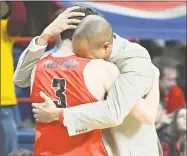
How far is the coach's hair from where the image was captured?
4.32m

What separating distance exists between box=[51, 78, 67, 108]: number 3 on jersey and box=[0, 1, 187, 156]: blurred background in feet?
5.59

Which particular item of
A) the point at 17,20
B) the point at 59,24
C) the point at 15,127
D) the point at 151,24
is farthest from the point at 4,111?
the point at 59,24

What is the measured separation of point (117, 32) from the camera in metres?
3.86

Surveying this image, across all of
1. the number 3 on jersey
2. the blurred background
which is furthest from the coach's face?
the blurred background

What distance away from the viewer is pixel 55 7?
3807 mm

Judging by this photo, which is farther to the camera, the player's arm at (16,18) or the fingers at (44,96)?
the player's arm at (16,18)

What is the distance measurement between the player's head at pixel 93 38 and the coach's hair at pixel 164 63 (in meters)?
2.35

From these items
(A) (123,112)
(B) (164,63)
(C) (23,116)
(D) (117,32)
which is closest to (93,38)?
(A) (123,112)

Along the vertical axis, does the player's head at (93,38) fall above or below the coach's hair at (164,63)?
above

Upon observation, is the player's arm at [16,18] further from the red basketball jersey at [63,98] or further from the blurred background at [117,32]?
the red basketball jersey at [63,98]

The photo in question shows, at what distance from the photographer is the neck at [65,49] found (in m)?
1.99

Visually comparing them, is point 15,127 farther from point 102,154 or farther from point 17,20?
point 102,154

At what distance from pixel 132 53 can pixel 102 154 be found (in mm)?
347

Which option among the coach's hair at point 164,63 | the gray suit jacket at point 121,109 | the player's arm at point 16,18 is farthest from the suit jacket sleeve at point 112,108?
the coach's hair at point 164,63
